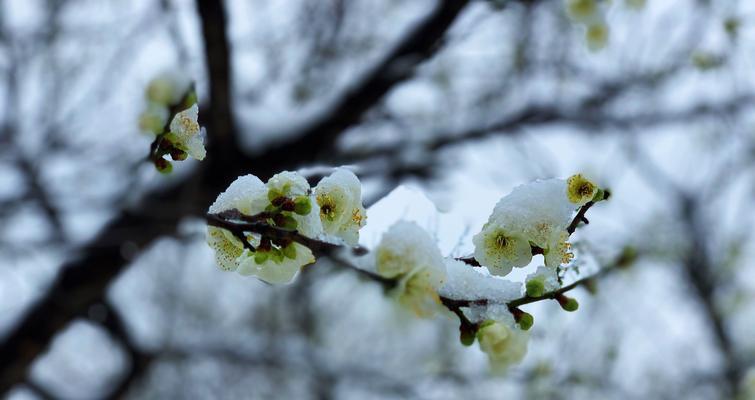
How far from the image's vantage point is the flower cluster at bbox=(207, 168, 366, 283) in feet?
3.13

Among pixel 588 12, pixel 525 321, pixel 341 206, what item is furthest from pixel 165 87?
pixel 588 12

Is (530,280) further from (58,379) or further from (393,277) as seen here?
(58,379)

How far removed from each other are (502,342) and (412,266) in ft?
0.70

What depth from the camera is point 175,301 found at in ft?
16.7

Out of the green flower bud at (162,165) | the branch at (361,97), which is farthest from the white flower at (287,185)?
the branch at (361,97)

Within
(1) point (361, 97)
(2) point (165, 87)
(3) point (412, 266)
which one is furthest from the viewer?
(1) point (361, 97)

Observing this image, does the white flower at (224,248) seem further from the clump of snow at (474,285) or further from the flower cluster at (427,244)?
the clump of snow at (474,285)

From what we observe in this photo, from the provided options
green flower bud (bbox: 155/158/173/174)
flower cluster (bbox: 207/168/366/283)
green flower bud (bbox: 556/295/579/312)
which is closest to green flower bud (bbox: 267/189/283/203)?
flower cluster (bbox: 207/168/366/283)

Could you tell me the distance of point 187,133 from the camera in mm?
1063

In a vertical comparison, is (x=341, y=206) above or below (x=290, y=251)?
above

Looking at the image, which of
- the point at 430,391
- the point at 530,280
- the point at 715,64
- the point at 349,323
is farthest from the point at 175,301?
the point at 530,280

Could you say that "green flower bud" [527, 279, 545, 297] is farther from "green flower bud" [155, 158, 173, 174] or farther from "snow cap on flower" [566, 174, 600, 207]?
"green flower bud" [155, 158, 173, 174]

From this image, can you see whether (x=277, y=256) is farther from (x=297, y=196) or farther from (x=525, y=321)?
(x=525, y=321)

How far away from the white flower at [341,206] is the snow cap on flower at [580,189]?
0.35 m
